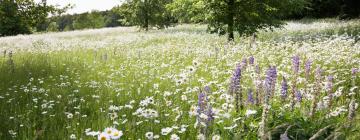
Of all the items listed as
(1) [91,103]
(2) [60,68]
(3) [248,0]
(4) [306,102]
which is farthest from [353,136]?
(3) [248,0]

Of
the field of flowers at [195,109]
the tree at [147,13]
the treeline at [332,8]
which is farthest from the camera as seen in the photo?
the tree at [147,13]

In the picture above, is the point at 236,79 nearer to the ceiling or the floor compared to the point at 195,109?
nearer to the ceiling

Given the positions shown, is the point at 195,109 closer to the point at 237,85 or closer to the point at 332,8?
the point at 237,85

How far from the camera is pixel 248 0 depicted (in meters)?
17.0

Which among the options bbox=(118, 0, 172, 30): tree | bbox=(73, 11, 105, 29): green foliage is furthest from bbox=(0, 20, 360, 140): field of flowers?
bbox=(73, 11, 105, 29): green foliage

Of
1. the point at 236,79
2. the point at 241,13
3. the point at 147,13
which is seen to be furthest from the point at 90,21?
the point at 236,79

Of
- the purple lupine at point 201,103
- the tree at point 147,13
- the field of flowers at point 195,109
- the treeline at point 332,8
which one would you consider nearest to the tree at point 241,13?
the field of flowers at point 195,109

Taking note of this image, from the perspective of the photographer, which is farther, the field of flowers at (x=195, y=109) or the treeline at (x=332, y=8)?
the treeline at (x=332, y=8)

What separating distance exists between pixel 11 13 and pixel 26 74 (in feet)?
15.7

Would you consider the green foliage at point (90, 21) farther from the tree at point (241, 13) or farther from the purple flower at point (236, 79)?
the purple flower at point (236, 79)

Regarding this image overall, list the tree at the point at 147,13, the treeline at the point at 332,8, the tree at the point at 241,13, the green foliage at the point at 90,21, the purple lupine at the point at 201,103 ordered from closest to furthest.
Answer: the purple lupine at the point at 201,103, the tree at the point at 241,13, the treeline at the point at 332,8, the tree at the point at 147,13, the green foliage at the point at 90,21

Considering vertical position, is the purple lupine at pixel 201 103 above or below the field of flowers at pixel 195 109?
above

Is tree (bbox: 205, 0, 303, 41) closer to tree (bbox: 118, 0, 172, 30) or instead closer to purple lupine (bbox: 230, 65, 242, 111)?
purple lupine (bbox: 230, 65, 242, 111)

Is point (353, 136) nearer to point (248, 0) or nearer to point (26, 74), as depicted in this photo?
point (26, 74)
